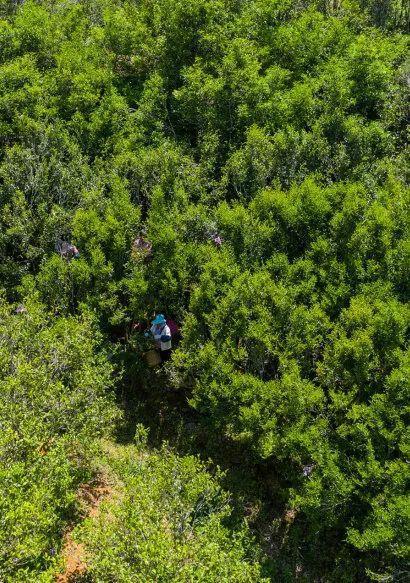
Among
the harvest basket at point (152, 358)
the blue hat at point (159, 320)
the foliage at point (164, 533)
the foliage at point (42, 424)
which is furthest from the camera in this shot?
the harvest basket at point (152, 358)

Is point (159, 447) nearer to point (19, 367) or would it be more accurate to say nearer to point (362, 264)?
point (19, 367)

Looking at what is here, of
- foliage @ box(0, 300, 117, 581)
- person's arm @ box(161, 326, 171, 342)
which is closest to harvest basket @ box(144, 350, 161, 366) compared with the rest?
person's arm @ box(161, 326, 171, 342)

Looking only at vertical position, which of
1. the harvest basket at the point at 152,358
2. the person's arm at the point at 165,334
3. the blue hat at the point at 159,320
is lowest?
the harvest basket at the point at 152,358

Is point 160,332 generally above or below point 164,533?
below

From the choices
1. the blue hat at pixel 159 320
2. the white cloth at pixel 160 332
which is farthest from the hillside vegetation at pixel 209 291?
the white cloth at pixel 160 332

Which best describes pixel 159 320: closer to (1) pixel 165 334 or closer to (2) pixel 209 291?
(1) pixel 165 334

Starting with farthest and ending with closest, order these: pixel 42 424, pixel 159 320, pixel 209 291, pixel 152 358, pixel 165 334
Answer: pixel 152 358, pixel 165 334, pixel 159 320, pixel 209 291, pixel 42 424

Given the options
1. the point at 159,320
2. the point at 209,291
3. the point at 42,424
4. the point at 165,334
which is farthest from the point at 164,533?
the point at 159,320

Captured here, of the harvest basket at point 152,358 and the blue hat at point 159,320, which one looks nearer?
the blue hat at point 159,320

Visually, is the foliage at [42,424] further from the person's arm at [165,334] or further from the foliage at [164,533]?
the person's arm at [165,334]
